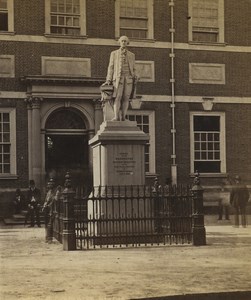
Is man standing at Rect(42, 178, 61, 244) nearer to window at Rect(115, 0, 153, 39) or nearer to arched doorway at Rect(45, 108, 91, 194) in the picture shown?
arched doorway at Rect(45, 108, 91, 194)

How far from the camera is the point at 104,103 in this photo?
47.6 ft

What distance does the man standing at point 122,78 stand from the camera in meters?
14.2

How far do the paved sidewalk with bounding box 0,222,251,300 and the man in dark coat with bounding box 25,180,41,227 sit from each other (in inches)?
230

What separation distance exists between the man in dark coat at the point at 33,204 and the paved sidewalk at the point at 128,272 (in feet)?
19.1

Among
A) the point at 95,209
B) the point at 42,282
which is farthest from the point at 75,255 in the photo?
the point at 42,282

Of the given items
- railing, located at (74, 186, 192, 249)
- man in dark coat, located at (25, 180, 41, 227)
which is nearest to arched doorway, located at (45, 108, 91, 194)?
man in dark coat, located at (25, 180, 41, 227)

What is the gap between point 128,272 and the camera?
30.0 feet

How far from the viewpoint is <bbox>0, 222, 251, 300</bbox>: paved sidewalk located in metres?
7.58

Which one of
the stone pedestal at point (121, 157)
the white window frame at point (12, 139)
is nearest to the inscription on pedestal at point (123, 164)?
the stone pedestal at point (121, 157)

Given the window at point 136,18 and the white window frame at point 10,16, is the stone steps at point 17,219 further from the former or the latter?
the window at point 136,18

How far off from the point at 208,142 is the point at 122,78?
11.0 metres

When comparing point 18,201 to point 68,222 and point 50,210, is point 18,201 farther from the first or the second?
point 68,222

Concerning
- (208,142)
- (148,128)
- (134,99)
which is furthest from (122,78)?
(208,142)

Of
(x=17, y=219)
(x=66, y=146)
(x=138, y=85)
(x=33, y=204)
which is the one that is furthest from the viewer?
(x=138, y=85)
